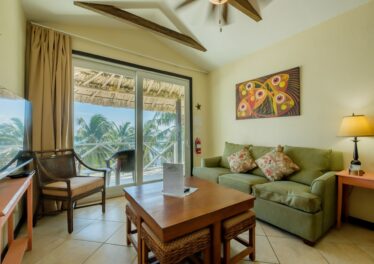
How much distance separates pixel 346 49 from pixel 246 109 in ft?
5.13

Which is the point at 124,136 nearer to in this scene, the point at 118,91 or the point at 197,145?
the point at 118,91

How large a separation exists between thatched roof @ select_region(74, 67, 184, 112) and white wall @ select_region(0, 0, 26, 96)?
0.71m

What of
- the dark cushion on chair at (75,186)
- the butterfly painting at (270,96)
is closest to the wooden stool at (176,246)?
the dark cushion on chair at (75,186)

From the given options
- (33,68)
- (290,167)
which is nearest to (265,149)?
(290,167)

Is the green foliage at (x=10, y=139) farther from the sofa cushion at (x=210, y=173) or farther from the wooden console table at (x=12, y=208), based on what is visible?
the sofa cushion at (x=210, y=173)

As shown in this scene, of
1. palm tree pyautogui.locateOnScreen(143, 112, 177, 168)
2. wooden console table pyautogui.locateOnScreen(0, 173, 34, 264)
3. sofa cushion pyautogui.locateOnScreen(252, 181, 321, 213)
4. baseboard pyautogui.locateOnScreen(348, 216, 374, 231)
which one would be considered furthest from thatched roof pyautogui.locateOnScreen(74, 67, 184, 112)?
baseboard pyautogui.locateOnScreen(348, 216, 374, 231)

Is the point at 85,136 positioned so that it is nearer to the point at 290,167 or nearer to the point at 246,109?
the point at 246,109

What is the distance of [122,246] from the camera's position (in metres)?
1.83

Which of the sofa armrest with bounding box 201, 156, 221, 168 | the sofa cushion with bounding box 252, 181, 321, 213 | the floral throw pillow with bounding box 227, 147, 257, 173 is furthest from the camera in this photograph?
the sofa armrest with bounding box 201, 156, 221, 168

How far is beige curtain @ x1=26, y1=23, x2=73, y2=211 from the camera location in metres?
2.45

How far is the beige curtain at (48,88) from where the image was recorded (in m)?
2.45

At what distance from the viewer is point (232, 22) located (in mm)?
2633

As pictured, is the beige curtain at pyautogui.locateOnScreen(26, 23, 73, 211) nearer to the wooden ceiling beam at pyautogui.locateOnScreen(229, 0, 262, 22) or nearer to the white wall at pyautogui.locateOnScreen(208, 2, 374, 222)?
the wooden ceiling beam at pyautogui.locateOnScreen(229, 0, 262, 22)

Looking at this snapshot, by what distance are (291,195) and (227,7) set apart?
221cm
